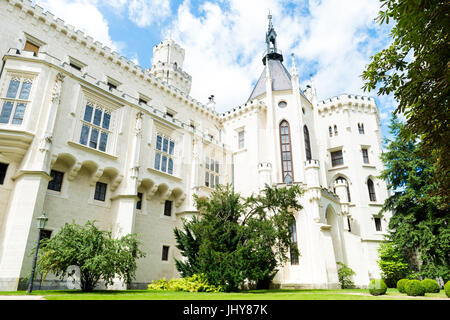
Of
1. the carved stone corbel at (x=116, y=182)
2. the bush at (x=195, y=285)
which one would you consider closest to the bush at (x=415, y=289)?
the bush at (x=195, y=285)

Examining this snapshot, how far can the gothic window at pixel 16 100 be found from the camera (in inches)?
749

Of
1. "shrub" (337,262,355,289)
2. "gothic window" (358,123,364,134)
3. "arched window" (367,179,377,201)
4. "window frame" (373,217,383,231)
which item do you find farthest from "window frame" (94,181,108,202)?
"gothic window" (358,123,364,134)

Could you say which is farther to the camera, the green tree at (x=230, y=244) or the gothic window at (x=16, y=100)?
the gothic window at (x=16, y=100)

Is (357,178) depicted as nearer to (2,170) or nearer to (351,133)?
(351,133)

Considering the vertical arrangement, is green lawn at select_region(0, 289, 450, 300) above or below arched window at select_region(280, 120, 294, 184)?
below

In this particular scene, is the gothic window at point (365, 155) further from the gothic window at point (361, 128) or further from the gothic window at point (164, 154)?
the gothic window at point (164, 154)

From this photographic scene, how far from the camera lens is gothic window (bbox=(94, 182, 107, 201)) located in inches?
917

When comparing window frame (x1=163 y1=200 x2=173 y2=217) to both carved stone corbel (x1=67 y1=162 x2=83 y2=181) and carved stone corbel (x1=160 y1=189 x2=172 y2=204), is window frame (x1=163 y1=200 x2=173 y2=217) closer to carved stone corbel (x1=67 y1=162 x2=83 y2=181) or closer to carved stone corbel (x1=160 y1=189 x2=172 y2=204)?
carved stone corbel (x1=160 y1=189 x2=172 y2=204)

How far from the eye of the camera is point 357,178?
120 ft

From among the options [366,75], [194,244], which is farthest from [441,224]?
[366,75]

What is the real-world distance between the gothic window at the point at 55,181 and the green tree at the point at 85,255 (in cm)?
574

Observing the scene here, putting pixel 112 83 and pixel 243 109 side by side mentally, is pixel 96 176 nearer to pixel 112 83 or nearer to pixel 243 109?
pixel 112 83

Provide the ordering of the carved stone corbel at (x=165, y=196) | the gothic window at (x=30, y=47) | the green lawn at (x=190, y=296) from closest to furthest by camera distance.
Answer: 1. the green lawn at (x=190, y=296)
2. the gothic window at (x=30, y=47)
3. the carved stone corbel at (x=165, y=196)

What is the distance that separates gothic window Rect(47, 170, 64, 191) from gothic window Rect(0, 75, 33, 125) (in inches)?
161
